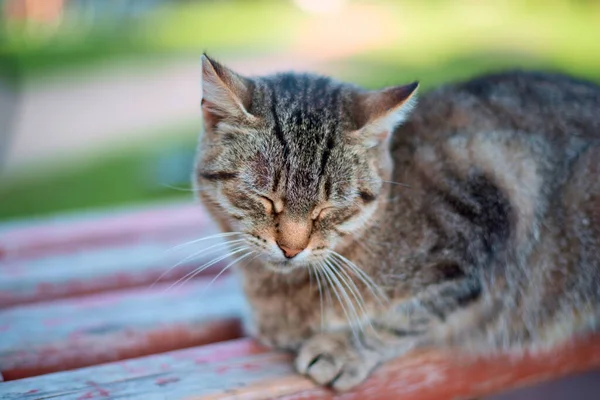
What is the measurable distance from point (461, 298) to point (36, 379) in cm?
98

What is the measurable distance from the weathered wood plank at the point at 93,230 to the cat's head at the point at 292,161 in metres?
0.67

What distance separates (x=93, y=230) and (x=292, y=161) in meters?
1.11

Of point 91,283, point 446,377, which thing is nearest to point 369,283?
point 446,377

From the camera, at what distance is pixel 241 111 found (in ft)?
4.62

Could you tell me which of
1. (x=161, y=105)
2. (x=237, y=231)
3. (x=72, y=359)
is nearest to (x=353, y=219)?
(x=237, y=231)

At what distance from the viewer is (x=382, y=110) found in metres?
1.42

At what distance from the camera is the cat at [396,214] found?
4.60 feet

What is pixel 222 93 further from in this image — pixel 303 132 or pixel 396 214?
pixel 396 214

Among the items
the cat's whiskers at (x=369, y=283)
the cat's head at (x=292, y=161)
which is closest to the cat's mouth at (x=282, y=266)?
the cat's head at (x=292, y=161)

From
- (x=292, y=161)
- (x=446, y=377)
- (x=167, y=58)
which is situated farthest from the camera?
(x=167, y=58)

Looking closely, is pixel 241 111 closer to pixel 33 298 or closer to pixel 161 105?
pixel 33 298

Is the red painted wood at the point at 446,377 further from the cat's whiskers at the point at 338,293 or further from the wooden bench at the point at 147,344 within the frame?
the cat's whiskers at the point at 338,293

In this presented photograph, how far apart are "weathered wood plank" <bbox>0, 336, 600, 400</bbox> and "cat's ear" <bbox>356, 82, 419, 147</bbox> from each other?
544 millimetres

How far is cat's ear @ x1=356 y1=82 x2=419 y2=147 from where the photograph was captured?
141 cm
